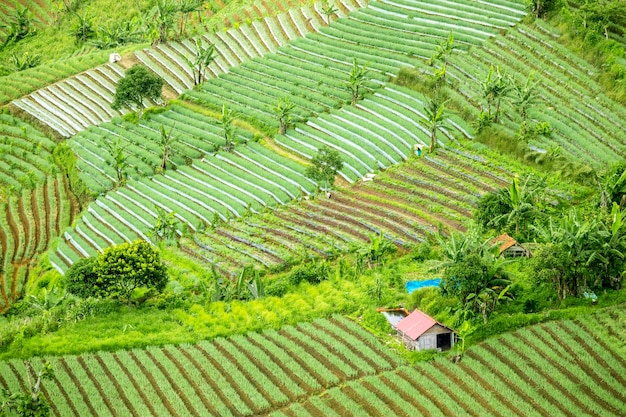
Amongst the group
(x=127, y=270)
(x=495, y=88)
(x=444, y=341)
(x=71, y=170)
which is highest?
(x=495, y=88)

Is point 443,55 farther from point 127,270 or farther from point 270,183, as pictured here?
point 127,270

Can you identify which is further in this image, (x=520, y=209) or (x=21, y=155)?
(x=21, y=155)

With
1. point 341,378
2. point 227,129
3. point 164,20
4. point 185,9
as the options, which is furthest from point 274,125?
point 341,378

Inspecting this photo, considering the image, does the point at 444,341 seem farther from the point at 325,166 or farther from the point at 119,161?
the point at 119,161

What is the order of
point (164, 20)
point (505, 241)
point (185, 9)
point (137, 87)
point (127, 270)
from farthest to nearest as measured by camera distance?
1. point (185, 9)
2. point (164, 20)
3. point (137, 87)
4. point (505, 241)
5. point (127, 270)

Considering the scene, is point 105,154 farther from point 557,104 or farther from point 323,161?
point 557,104

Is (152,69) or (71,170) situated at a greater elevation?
(152,69)

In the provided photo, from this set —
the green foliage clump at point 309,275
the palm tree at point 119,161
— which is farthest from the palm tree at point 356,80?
the green foliage clump at point 309,275

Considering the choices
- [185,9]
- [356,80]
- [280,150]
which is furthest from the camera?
[185,9]
